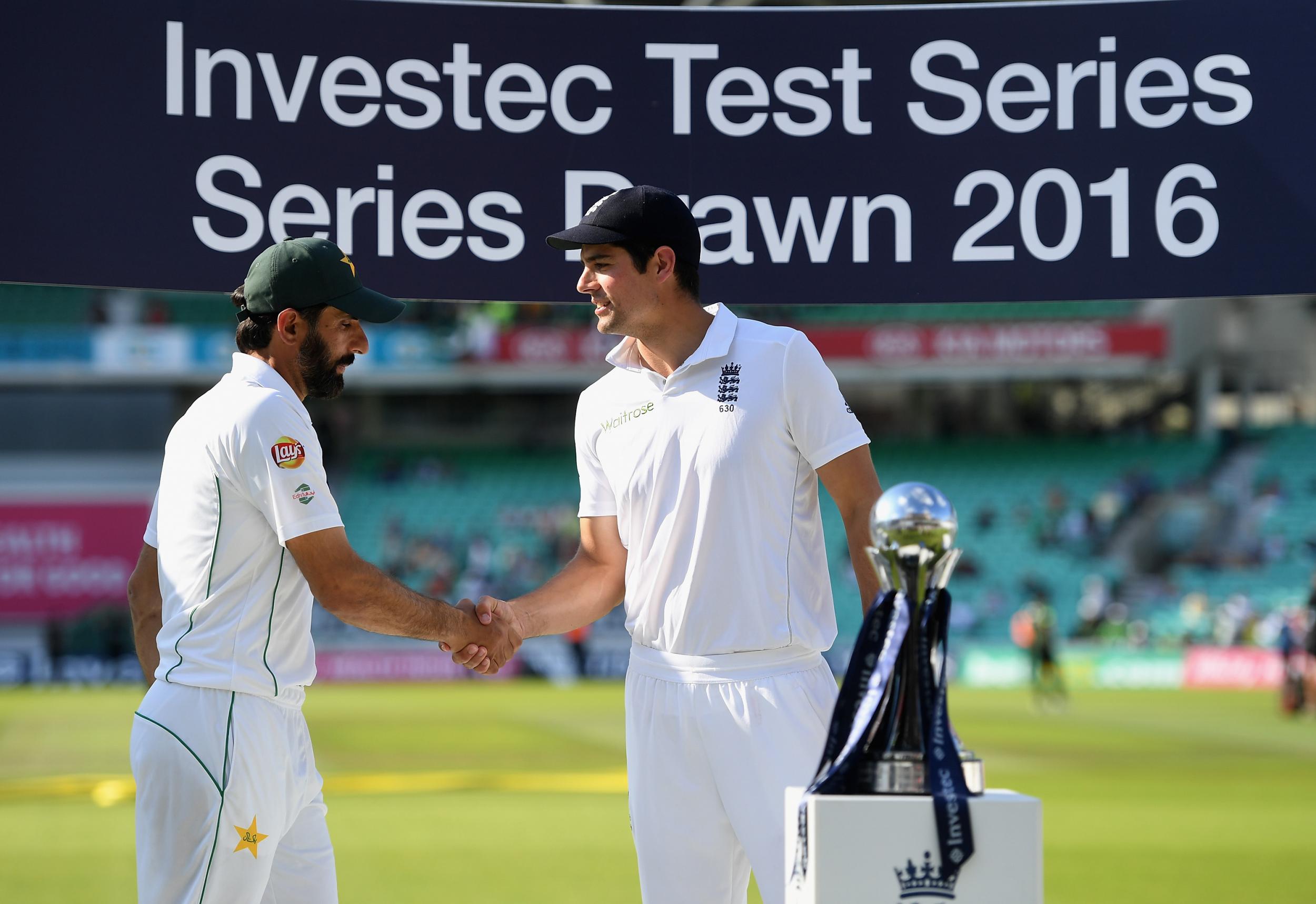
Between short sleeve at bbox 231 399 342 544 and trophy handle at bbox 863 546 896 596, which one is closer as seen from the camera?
trophy handle at bbox 863 546 896 596

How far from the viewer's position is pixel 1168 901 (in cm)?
823

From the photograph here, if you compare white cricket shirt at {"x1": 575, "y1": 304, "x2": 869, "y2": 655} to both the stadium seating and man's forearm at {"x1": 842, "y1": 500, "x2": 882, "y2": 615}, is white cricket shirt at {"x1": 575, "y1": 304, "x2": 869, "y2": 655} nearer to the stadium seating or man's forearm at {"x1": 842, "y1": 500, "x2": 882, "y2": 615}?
man's forearm at {"x1": 842, "y1": 500, "x2": 882, "y2": 615}

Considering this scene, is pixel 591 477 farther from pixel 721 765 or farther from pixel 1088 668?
pixel 1088 668

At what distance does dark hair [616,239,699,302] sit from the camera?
3.67 m

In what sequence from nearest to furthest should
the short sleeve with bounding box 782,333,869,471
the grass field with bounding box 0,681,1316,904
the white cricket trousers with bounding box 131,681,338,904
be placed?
the white cricket trousers with bounding box 131,681,338,904, the short sleeve with bounding box 782,333,869,471, the grass field with bounding box 0,681,1316,904

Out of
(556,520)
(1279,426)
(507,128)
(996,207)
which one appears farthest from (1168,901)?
(1279,426)

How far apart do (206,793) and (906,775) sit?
1.74 metres

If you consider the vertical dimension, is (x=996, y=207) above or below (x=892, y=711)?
above

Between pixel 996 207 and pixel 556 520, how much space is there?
32.7 metres

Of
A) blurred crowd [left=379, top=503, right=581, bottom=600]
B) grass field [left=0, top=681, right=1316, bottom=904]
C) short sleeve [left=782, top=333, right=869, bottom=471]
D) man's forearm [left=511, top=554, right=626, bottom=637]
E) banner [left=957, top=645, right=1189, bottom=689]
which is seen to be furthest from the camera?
blurred crowd [left=379, top=503, right=581, bottom=600]

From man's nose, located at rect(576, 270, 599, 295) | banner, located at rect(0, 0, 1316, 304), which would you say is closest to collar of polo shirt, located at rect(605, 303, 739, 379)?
man's nose, located at rect(576, 270, 599, 295)

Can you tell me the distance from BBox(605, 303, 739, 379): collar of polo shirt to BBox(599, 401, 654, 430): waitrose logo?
10 centimetres

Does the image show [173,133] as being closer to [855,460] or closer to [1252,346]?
[855,460]

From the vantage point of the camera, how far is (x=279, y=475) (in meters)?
3.45
